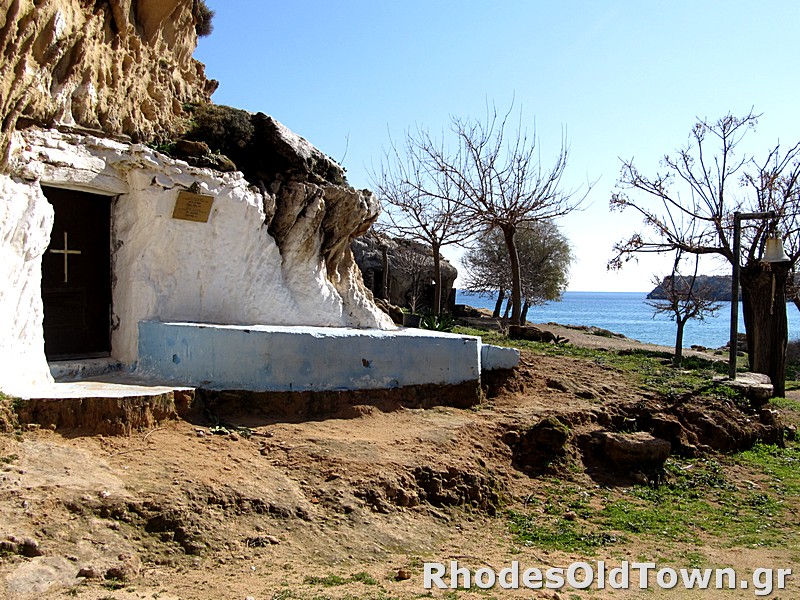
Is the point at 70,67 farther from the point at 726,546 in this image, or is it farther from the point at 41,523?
the point at 726,546

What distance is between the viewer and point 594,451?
8.20 metres

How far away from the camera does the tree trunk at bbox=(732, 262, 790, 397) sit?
583 inches

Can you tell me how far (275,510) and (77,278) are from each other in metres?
3.88

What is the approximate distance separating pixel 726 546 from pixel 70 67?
7.97 meters

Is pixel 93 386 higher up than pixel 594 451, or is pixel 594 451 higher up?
pixel 93 386

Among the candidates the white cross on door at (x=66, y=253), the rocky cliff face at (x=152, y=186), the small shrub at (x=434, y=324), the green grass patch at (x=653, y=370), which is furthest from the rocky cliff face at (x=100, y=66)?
the green grass patch at (x=653, y=370)

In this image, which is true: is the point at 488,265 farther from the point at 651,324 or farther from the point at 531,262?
the point at 651,324

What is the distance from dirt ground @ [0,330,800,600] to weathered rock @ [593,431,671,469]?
0.34m

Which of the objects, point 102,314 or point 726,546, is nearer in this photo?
point 726,546

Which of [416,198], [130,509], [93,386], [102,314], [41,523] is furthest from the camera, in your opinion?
[416,198]

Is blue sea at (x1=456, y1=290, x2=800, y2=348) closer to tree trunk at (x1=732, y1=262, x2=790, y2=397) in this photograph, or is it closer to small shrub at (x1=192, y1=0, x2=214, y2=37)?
tree trunk at (x1=732, y1=262, x2=790, y2=397)

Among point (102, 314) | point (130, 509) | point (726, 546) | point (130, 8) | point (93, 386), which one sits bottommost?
point (726, 546)

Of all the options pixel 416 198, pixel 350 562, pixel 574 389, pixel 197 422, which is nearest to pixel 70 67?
pixel 197 422

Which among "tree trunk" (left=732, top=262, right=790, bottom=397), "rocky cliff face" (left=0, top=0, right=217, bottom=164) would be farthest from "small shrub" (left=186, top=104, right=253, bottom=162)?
"tree trunk" (left=732, top=262, right=790, bottom=397)
